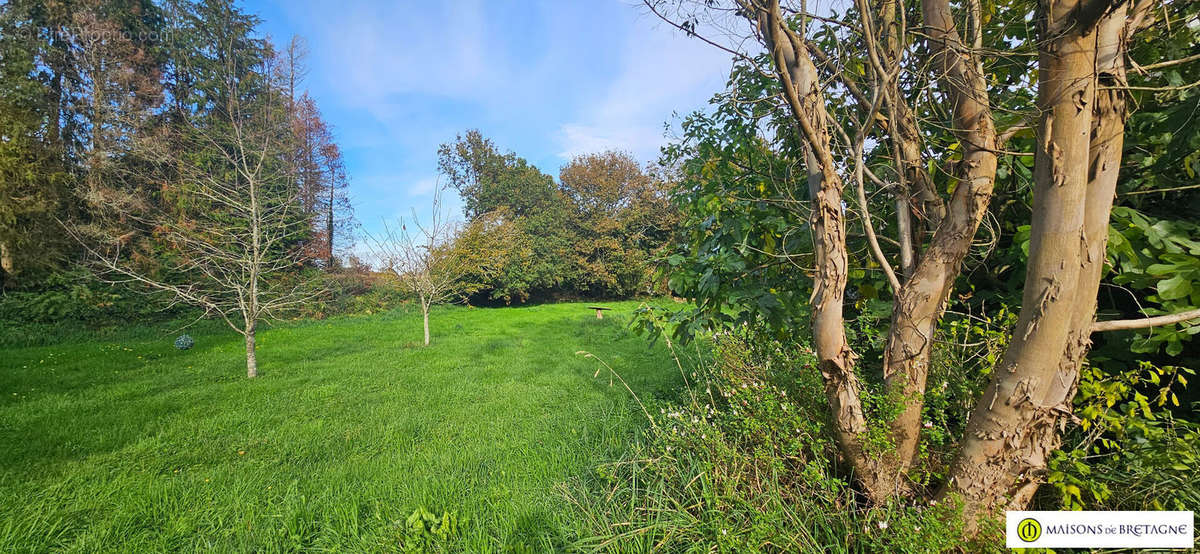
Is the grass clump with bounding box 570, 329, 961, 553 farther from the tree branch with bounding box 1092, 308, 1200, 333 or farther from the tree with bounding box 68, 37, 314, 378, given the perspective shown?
the tree with bounding box 68, 37, 314, 378

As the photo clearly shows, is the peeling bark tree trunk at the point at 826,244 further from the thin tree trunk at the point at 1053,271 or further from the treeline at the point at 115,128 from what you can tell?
the treeline at the point at 115,128

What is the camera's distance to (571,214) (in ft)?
82.8

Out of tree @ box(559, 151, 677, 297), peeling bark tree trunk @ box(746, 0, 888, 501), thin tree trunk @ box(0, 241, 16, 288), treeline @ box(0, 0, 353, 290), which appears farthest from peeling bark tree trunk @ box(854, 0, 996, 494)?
tree @ box(559, 151, 677, 297)

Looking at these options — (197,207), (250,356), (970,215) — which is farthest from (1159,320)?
(197,207)

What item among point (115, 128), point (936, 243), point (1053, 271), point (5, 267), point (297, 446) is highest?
point (115, 128)

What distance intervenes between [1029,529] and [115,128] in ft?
70.4

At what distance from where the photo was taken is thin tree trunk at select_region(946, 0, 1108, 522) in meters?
1.32

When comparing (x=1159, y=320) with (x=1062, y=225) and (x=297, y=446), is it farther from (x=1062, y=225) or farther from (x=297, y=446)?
(x=297, y=446)

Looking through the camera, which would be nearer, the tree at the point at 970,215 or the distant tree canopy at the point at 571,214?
the tree at the point at 970,215

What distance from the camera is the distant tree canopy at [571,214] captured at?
74.9 feet

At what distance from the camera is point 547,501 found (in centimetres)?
233

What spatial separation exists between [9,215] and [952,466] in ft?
60.2

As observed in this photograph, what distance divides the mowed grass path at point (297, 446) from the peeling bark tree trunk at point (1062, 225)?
6.31ft

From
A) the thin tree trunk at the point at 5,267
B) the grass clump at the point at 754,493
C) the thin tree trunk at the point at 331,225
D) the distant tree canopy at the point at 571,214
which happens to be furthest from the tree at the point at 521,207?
the grass clump at the point at 754,493
